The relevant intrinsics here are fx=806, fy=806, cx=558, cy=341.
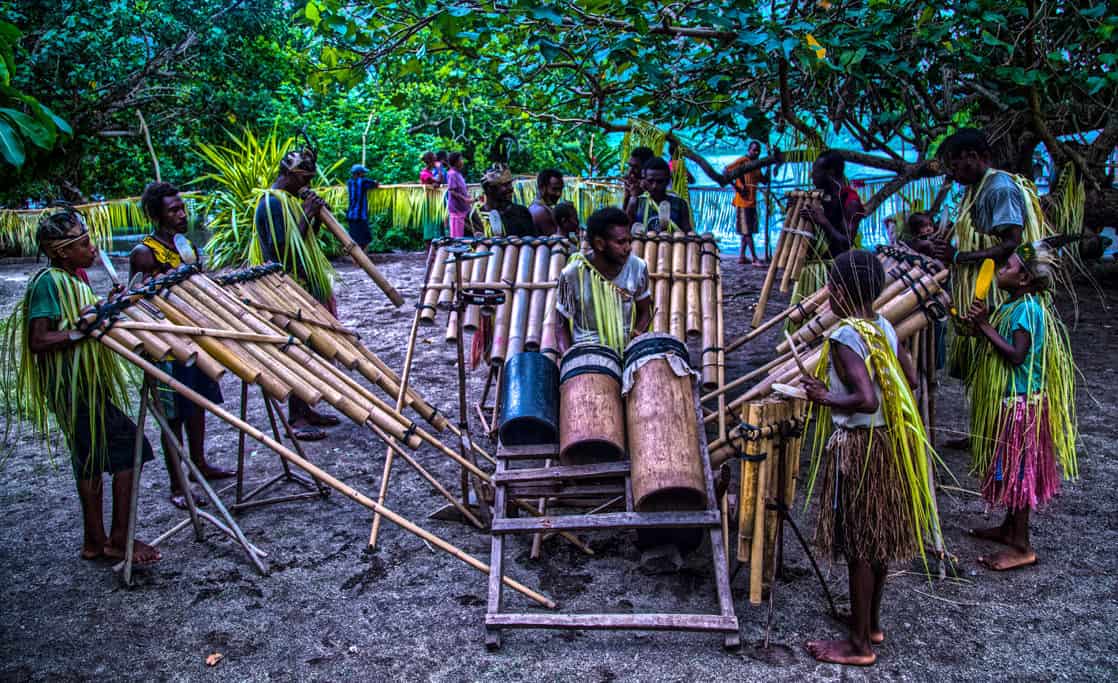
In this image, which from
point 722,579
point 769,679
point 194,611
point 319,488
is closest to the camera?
point 769,679

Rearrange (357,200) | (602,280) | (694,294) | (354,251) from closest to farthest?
(602,280), (694,294), (354,251), (357,200)

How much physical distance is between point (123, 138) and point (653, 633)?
14253mm

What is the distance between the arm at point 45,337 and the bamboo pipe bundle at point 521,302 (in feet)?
7.09

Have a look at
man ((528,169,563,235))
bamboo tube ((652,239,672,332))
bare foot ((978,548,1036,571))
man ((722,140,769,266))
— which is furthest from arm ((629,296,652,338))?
man ((722,140,769,266))

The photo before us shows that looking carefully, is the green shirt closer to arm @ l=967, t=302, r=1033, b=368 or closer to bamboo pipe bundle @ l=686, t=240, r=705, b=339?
arm @ l=967, t=302, r=1033, b=368

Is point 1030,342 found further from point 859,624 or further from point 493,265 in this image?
point 493,265

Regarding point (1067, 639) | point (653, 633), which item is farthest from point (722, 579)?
point (1067, 639)

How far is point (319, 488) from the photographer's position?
4.84 metres

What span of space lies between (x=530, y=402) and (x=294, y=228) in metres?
2.49

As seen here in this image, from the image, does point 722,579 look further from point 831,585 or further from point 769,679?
point 831,585

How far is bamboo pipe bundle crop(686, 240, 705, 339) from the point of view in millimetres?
5031

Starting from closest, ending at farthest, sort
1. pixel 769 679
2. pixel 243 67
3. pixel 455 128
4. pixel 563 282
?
pixel 769 679
pixel 563 282
pixel 243 67
pixel 455 128

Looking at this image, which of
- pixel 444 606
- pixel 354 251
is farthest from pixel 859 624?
pixel 354 251

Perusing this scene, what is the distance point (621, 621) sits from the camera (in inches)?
125
